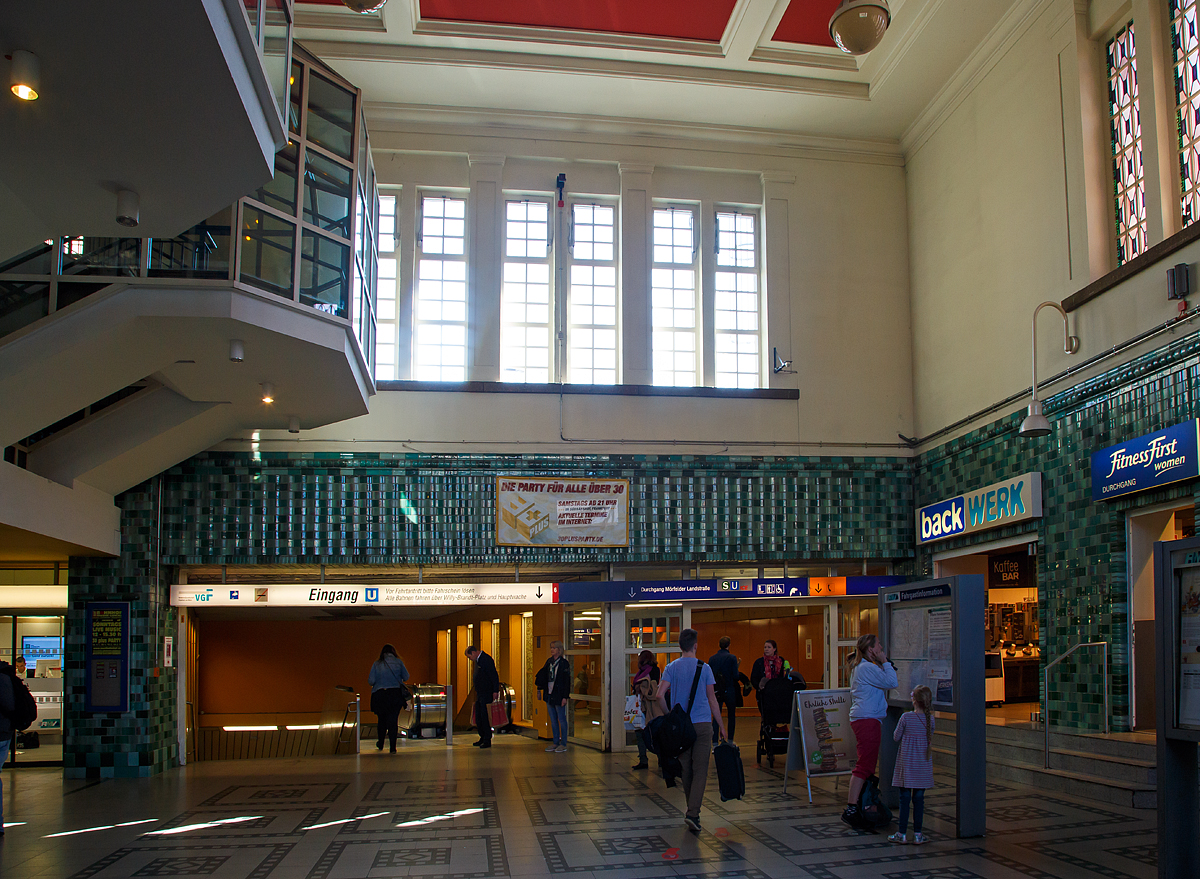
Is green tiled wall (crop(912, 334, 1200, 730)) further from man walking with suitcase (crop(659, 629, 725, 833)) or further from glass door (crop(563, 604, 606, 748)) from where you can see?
glass door (crop(563, 604, 606, 748))

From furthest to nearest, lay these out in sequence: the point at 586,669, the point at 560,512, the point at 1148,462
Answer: the point at 586,669, the point at 560,512, the point at 1148,462

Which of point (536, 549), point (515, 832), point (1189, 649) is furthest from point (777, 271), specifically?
point (1189, 649)

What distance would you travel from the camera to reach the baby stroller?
11359mm

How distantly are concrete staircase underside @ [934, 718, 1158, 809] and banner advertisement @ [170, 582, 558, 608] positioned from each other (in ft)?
18.7

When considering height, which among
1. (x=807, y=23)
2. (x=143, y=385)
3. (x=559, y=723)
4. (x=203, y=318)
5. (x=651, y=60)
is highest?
(x=807, y=23)

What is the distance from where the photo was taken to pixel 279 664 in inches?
779

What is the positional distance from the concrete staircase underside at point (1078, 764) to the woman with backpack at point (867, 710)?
2545 millimetres

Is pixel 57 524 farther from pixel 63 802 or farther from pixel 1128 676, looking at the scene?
pixel 1128 676

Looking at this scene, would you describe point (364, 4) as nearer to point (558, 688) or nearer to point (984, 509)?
point (558, 688)

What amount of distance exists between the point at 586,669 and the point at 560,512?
8.11 ft

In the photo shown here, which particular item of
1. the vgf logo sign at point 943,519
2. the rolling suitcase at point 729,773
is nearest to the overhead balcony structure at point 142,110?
the rolling suitcase at point 729,773

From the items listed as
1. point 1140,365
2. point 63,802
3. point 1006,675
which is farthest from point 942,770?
point 63,802

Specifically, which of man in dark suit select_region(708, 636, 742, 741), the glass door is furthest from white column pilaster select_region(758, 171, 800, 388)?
man in dark suit select_region(708, 636, 742, 741)

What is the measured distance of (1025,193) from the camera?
12.3 metres
